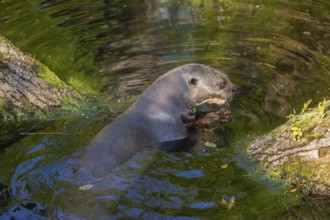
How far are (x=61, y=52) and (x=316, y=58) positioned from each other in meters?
3.91

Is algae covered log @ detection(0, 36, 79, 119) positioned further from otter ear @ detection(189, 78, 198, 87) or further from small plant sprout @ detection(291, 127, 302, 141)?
small plant sprout @ detection(291, 127, 302, 141)

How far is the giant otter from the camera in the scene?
5512 mm

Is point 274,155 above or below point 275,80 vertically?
above

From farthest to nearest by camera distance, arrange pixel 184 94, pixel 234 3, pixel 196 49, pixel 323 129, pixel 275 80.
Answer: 1. pixel 234 3
2. pixel 196 49
3. pixel 275 80
4. pixel 184 94
5. pixel 323 129

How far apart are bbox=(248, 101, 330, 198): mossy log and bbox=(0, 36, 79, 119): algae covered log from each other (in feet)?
10.1

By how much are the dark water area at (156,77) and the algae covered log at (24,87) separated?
14.2 inches

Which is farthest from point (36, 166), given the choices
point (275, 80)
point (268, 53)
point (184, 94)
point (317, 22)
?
point (317, 22)

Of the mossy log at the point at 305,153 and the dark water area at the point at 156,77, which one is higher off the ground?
the mossy log at the point at 305,153

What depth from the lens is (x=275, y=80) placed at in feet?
25.2

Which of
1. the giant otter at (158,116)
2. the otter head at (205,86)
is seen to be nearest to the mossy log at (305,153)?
the giant otter at (158,116)

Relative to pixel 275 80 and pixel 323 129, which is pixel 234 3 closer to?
pixel 275 80

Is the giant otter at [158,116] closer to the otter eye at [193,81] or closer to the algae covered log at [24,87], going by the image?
the otter eye at [193,81]

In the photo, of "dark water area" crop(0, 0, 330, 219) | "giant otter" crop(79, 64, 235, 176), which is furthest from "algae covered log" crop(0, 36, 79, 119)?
"giant otter" crop(79, 64, 235, 176)

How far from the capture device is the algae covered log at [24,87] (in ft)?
22.7
